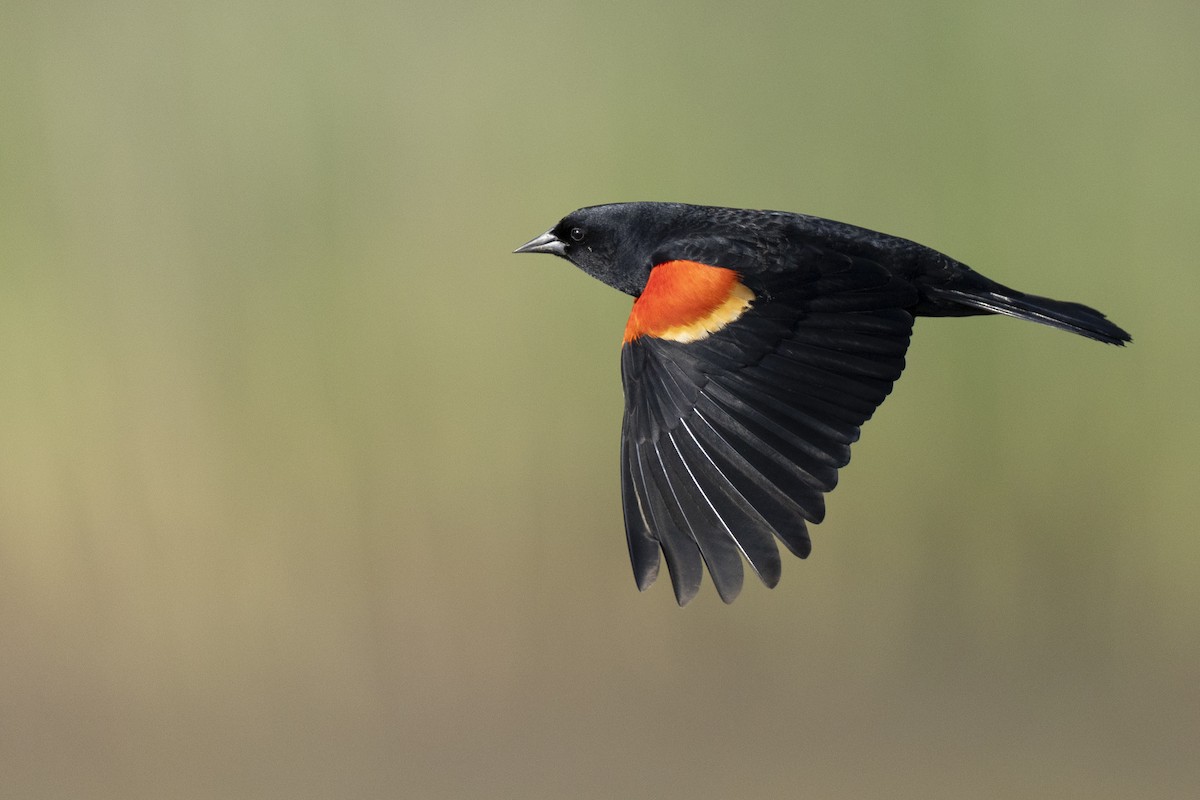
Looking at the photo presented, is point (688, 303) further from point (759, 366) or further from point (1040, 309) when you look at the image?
point (1040, 309)

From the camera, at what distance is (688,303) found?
2.53 metres

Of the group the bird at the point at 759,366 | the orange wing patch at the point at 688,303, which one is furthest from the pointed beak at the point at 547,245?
the orange wing patch at the point at 688,303

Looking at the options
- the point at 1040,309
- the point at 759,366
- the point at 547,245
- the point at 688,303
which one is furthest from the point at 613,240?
the point at 1040,309

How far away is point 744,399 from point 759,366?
0.29 feet

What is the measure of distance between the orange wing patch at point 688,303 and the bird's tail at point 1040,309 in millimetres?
540

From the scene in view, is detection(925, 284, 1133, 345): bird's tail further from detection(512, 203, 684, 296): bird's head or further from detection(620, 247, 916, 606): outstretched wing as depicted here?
detection(512, 203, 684, 296): bird's head

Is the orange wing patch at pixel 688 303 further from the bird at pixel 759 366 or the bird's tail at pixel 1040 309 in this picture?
the bird's tail at pixel 1040 309

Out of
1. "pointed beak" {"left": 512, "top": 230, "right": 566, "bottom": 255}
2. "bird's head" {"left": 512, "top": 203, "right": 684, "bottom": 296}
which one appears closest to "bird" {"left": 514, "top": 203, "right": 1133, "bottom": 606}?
"bird's head" {"left": 512, "top": 203, "right": 684, "bottom": 296}

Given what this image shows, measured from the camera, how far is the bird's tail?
2654 millimetres

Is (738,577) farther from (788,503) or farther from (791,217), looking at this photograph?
(791,217)

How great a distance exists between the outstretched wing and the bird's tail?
18 centimetres

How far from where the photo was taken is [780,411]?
238cm

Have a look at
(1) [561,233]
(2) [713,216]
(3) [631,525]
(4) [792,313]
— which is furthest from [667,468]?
(1) [561,233]

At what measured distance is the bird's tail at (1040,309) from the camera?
8.71ft
